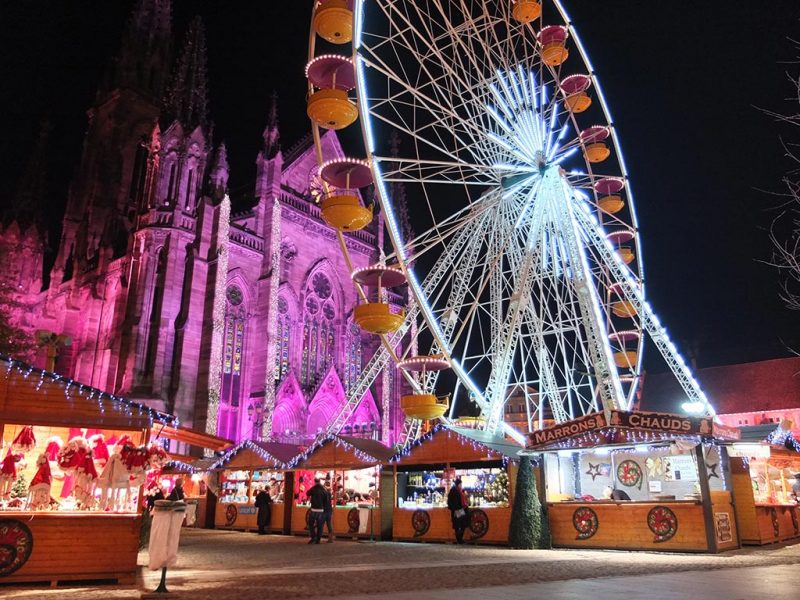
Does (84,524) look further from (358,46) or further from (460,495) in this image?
(358,46)

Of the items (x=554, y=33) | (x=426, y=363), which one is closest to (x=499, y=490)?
(x=426, y=363)

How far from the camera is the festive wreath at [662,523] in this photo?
1520 cm

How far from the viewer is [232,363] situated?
1407 inches

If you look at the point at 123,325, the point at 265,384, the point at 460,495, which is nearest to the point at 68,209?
the point at 123,325

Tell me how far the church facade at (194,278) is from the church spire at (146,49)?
0.14 meters

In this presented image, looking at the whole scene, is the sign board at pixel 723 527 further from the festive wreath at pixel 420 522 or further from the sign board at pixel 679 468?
the festive wreath at pixel 420 522

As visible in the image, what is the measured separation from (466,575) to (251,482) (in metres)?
17.2

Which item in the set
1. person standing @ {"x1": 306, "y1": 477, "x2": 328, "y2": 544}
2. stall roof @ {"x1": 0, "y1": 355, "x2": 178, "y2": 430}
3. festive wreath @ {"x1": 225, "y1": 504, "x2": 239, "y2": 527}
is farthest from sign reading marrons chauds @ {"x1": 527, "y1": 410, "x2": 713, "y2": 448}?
festive wreath @ {"x1": 225, "y1": 504, "x2": 239, "y2": 527}

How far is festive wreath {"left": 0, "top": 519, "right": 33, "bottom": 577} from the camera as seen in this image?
952cm

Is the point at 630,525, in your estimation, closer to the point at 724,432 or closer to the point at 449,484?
the point at 724,432

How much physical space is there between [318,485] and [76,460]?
27.8 ft

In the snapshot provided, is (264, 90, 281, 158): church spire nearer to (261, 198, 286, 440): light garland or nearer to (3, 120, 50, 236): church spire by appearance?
(261, 198, 286, 440): light garland

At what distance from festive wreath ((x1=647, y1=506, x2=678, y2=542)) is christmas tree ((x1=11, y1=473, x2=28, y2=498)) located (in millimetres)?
13287

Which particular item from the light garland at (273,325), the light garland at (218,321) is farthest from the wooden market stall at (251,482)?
the light garland at (273,325)
